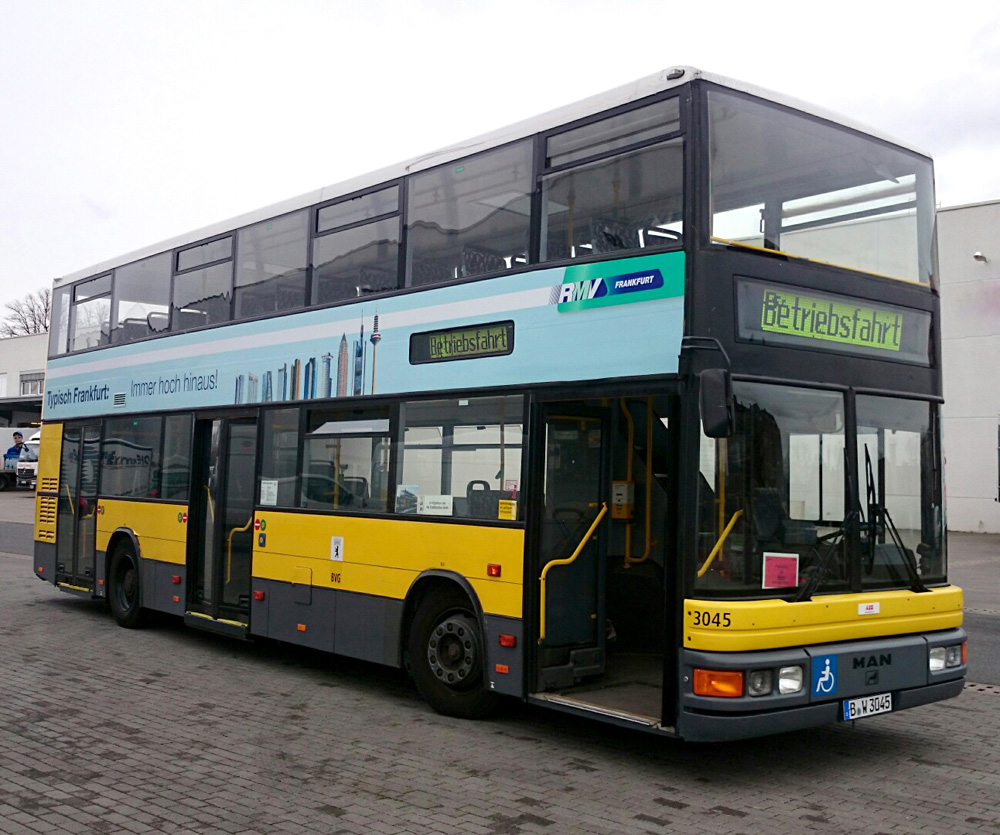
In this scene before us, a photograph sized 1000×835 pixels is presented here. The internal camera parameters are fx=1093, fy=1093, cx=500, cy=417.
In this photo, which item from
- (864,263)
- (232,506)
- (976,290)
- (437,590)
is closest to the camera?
(864,263)

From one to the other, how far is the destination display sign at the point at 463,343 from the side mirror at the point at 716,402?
6.30 ft

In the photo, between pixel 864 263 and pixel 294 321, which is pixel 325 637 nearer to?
pixel 294 321

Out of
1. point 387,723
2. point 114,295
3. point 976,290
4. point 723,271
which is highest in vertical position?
point 976,290

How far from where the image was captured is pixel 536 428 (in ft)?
24.5

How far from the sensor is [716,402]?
19.9 feet

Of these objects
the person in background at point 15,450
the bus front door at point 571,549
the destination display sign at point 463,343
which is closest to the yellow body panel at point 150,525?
the destination display sign at point 463,343

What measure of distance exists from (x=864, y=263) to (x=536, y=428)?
240 centimetres

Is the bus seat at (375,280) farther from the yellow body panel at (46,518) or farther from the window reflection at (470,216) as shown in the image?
the yellow body panel at (46,518)

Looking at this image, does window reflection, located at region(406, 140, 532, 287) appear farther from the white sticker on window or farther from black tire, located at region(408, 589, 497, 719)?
the white sticker on window

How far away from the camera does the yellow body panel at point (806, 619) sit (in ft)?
19.9

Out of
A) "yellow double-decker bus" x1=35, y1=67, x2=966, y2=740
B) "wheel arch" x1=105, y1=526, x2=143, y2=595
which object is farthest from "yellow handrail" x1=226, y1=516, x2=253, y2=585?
"wheel arch" x1=105, y1=526, x2=143, y2=595

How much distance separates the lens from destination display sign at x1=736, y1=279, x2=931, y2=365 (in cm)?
650

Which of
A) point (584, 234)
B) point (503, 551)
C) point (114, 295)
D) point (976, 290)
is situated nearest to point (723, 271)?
point (584, 234)

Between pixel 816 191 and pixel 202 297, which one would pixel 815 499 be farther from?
pixel 202 297
